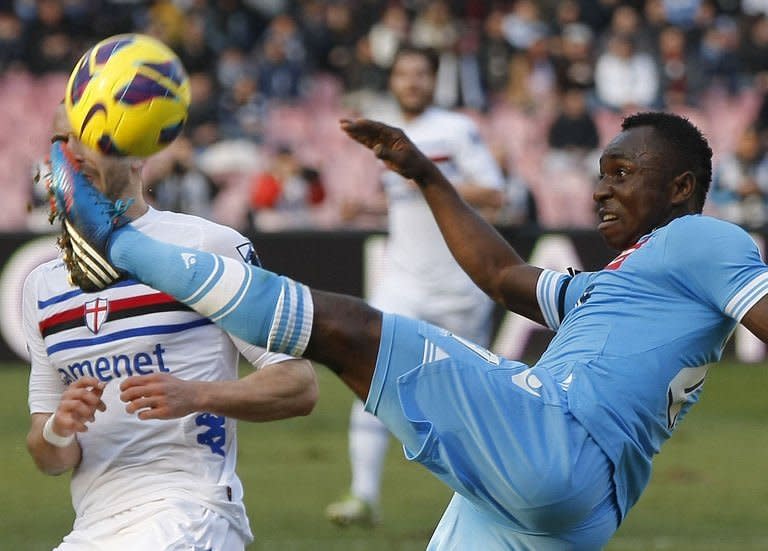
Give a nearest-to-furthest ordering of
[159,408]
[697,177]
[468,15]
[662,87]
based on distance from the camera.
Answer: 1. [159,408]
2. [697,177]
3. [662,87]
4. [468,15]

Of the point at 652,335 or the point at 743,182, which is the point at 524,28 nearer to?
the point at 743,182

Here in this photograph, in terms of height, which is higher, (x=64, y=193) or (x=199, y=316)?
(x=64, y=193)

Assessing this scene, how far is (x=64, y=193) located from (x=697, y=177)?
2092 mm

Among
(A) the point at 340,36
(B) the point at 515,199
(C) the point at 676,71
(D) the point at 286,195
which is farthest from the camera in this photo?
(A) the point at 340,36

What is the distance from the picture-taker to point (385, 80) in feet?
65.5

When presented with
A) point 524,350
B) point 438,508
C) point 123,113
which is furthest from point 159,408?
point 524,350

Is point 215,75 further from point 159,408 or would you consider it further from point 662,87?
point 159,408

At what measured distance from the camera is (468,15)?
71.4 ft

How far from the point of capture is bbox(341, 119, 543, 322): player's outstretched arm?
17.6ft

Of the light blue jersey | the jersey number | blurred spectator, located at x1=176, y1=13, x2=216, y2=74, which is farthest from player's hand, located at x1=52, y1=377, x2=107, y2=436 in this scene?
blurred spectator, located at x1=176, y1=13, x2=216, y2=74

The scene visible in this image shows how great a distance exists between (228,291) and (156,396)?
1.11ft

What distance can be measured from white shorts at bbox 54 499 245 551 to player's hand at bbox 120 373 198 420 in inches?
16.8

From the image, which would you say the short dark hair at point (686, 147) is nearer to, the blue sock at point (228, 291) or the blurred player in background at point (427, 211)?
the blue sock at point (228, 291)

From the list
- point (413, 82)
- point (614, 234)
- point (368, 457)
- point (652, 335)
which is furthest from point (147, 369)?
point (413, 82)
